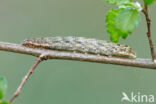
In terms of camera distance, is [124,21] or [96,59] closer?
A: [124,21]

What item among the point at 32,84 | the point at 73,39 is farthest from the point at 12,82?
the point at 73,39

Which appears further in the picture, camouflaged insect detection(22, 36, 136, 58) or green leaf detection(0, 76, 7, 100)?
camouflaged insect detection(22, 36, 136, 58)

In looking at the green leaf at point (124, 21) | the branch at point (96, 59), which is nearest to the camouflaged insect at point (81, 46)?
the branch at point (96, 59)

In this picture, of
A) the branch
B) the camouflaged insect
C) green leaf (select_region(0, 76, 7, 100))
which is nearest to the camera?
green leaf (select_region(0, 76, 7, 100))

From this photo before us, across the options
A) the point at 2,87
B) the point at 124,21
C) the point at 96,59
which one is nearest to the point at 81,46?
the point at 96,59

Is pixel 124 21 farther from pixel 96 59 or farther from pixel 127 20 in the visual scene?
pixel 96 59

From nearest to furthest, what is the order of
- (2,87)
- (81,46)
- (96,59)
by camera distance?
(2,87), (96,59), (81,46)

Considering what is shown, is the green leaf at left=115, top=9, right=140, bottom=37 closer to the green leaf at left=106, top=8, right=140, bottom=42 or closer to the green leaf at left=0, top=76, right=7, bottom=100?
the green leaf at left=106, top=8, right=140, bottom=42

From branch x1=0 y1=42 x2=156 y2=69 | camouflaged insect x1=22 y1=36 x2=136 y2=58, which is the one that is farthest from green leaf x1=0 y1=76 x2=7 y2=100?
camouflaged insect x1=22 y1=36 x2=136 y2=58
